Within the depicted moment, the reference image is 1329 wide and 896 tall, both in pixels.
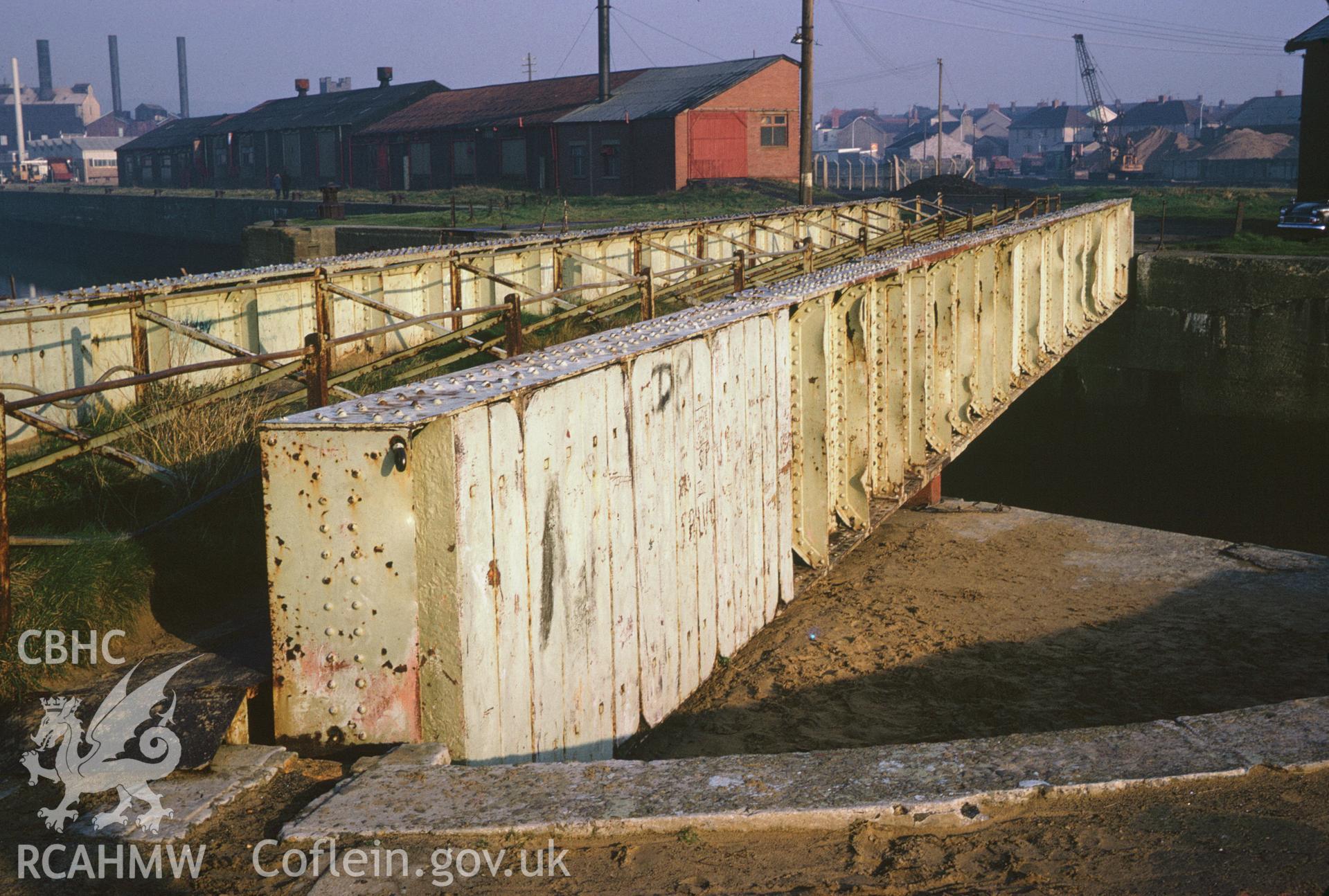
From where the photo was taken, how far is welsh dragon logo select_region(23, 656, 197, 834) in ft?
14.3

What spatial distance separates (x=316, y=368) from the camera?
7586 mm

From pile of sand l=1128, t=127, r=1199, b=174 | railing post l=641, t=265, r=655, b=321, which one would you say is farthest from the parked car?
pile of sand l=1128, t=127, r=1199, b=174

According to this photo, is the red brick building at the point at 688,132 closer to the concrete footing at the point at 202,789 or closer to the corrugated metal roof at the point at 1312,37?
the corrugated metal roof at the point at 1312,37

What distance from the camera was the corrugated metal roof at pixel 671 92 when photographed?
5216 centimetres

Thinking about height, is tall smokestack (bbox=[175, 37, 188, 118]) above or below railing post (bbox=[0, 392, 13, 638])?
above

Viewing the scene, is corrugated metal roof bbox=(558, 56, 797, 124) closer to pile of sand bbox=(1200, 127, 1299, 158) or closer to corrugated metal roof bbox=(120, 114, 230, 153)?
corrugated metal roof bbox=(120, 114, 230, 153)

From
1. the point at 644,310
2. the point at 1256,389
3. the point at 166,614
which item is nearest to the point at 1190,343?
the point at 1256,389

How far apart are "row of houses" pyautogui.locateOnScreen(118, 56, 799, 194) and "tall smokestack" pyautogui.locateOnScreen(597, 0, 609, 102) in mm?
457

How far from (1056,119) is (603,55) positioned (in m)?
138

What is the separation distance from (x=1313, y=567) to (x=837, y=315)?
552 cm

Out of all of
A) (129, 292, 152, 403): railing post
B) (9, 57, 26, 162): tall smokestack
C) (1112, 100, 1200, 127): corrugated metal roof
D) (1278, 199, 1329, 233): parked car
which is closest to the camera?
→ (129, 292, 152, 403): railing post

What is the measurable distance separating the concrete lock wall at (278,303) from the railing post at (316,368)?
1575 mm

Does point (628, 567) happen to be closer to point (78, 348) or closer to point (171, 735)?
point (171, 735)

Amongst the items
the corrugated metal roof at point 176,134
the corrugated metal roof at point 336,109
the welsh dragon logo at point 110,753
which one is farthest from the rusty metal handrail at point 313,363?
the corrugated metal roof at point 176,134
